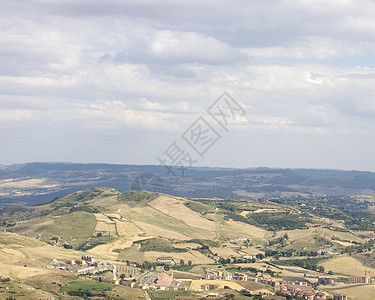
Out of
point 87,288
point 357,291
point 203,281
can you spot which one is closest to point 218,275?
point 203,281

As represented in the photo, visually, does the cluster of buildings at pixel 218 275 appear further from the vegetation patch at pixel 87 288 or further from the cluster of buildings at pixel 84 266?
the vegetation patch at pixel 87 288

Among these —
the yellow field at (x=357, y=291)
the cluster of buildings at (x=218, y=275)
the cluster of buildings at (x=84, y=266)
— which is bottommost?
the yellow field at (x=357, y=291)

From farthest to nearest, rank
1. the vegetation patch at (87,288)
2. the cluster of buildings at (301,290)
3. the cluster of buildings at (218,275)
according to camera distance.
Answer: the cluster of buildings at (218,275) < the cluster of buildings at (301,290) < the vegetation patch at (87,288)

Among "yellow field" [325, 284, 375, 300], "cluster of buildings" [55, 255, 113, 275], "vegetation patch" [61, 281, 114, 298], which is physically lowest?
"yellow field" [325, 284, 375, 300]

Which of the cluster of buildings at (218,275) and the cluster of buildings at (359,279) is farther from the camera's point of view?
the cluster of buildings at (359,279)

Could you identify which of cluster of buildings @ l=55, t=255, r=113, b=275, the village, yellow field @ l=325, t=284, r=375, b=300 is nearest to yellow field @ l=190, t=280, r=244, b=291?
the village

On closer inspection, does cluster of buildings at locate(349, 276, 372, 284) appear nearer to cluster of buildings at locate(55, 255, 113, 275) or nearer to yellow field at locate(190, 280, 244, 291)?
yellow field at locate(190, 280, 244, 291)

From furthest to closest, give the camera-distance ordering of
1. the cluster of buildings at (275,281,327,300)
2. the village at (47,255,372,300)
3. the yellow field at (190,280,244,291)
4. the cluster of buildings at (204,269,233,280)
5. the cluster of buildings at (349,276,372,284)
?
1. the cluster of buildings at (349,276,372,284)
2. the cluster of buildings at (204,269,233,280)
3. the yellow field at (190,280,244,291)
4. the village at (47,255,372,300)
5. the cluster of buildings at (275,281,327,300)

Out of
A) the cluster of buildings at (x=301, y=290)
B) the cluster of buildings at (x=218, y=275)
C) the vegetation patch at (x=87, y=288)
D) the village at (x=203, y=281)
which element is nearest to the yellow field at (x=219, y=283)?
the village at (x=203, y=281)

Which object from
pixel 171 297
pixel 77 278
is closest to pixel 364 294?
pixel 171 297
